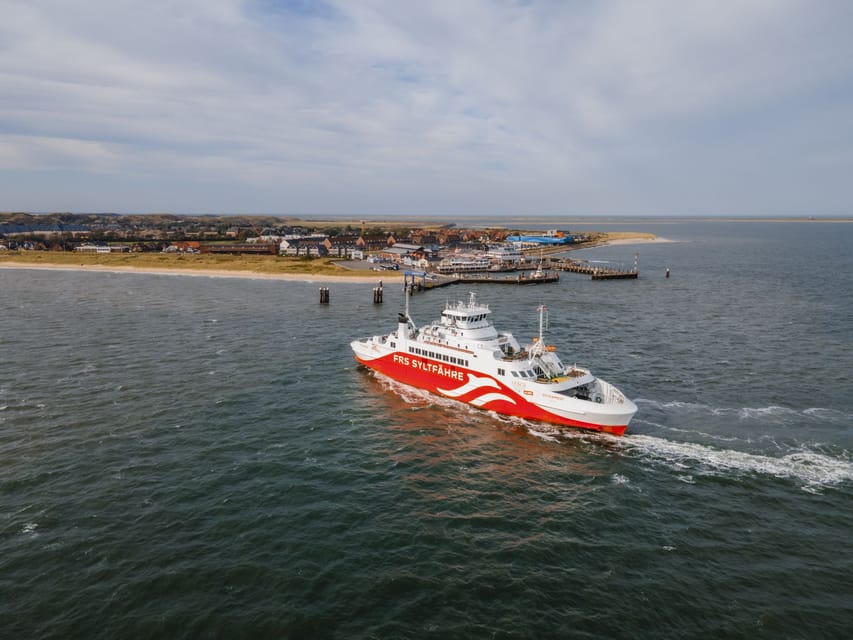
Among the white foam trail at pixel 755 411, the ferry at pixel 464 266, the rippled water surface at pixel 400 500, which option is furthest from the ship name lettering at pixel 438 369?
the ferry at pixel 464 266

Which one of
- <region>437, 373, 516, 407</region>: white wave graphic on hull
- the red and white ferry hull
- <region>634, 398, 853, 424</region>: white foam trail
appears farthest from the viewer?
<region>437, 373, 516, 407</region>: white wave graphic on hull

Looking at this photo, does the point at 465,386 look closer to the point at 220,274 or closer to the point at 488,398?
the point at 488,398

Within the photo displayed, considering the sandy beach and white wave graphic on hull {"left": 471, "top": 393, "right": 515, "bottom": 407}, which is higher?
the sandy beach

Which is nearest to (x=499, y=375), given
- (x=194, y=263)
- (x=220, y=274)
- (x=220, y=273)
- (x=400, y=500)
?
(x=400, y=500)

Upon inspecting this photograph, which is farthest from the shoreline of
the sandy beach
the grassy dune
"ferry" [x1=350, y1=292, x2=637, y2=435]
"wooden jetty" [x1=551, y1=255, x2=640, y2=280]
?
"ferry" [x1=350, y1=292, x2=637, y2=435]

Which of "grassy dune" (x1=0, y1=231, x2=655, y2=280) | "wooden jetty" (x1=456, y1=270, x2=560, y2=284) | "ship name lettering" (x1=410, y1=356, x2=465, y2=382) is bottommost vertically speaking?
"ship name lettering" (x1=410, y1=356, x2=465, y2=382)

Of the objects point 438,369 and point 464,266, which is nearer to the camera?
point 438,369

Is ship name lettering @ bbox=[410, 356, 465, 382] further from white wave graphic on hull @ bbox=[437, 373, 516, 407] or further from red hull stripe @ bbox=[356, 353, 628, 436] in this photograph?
white wave graphic on hull @ bbox=[437, 373, 516, 407]
